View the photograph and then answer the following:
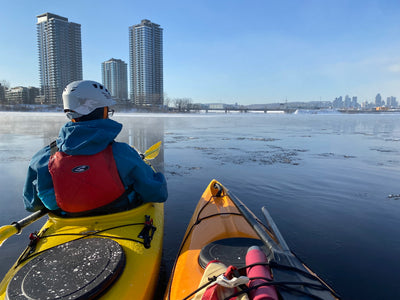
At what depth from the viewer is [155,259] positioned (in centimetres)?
223

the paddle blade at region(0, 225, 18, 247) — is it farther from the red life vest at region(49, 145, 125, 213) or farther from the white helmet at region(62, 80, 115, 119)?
the white helmet at region(62, 80, 115, 119)

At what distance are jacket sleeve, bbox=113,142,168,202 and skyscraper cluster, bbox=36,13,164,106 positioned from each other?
94158 millimetres

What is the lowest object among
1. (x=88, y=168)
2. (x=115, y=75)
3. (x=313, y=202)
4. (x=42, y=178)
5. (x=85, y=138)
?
(x=313, y=202)

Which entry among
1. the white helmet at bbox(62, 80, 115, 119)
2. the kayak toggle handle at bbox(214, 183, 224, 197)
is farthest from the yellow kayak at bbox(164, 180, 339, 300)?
the white helmet at bbox(62, 80, 115, 119)

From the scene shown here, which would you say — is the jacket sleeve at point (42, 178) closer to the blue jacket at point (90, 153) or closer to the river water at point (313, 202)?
Result: the blue jacket at point (90, 153)

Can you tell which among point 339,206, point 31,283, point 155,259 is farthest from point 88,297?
point 339,206

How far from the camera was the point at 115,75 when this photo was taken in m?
124

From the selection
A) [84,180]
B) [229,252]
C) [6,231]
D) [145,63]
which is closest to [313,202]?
[229,252]

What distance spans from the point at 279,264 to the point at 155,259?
1.09m

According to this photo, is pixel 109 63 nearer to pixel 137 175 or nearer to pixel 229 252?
pixel 137 175

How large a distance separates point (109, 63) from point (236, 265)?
136 meters

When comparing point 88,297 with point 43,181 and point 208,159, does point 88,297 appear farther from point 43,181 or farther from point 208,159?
point 208,159

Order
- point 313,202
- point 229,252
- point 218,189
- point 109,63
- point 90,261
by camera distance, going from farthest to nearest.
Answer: point 109,63 < point 313,202 < point 218,189 < point 229,252 < point 90,261

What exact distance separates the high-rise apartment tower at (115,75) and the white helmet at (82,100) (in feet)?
418
